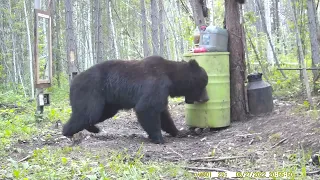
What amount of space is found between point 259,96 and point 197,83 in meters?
1.19

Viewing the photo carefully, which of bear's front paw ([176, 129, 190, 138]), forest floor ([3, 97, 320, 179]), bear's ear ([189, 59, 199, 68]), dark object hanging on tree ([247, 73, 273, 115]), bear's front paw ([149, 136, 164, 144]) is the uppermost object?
bear's ear ([189, 59, 199, 68])

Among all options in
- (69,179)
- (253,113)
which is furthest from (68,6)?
(69,179)

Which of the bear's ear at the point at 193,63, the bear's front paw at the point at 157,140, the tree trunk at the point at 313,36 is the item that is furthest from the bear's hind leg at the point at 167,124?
the tree trunk at the point at 313,36

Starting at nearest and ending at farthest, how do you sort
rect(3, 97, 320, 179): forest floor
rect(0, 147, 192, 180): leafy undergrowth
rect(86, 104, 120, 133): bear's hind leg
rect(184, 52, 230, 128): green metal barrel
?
1. rect(0, 147, 192, 180): leafy undergrowth
2. rect(3, 97, 320, 179): forest floor
3. rect(184, 52, 230, 128): green metal barrel
4. rect(86, 104, 120, 133): bear's hind leg

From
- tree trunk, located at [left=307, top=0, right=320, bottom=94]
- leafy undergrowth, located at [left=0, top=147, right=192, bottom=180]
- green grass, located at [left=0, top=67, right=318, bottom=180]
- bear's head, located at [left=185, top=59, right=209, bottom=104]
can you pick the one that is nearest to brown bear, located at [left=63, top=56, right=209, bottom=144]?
bear's head, located at [left=185, top=59, right=209, bottom=104]

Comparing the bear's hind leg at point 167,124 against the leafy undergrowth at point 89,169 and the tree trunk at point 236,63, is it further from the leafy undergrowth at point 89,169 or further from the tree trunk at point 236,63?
Result: the leafy undergrowth at point 89,169

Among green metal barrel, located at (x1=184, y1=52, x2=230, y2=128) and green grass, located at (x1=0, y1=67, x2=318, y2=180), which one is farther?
green metal barrel, located at (x1=184, y1=52, x2=230, y2=128)

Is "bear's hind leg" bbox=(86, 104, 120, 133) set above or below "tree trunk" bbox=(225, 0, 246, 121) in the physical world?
below

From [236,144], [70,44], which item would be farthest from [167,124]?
[70,44]

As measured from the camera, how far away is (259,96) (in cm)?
758

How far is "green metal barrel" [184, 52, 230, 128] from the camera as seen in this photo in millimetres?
7305

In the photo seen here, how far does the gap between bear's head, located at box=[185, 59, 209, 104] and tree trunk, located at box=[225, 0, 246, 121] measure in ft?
2.15

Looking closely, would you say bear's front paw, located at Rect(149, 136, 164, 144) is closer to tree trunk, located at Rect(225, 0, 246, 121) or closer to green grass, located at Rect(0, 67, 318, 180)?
green grass, located at Rect(0, 67, 318, 180)

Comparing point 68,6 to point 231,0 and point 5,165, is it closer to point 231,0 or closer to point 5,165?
point 231,0
